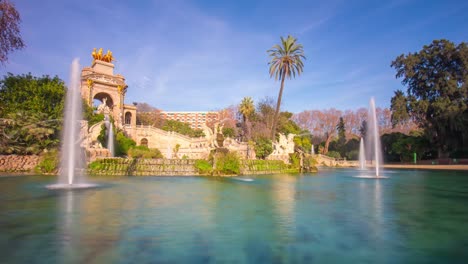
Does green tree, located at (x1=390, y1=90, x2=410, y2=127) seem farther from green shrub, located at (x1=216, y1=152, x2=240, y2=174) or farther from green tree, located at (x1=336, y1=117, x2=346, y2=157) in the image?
green shrub, located at (x1=216, y1=152, x2=240, y2=174)

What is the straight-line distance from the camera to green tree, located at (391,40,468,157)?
41.8 metres

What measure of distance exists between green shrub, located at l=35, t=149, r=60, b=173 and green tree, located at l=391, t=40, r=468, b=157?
44453mm

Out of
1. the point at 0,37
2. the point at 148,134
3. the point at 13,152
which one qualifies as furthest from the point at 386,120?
the point at 0,37

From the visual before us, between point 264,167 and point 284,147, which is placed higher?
point 284,147

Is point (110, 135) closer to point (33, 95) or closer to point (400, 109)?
point (33, 95)

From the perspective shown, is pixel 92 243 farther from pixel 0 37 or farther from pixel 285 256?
pixel 0 37

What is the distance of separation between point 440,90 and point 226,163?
36.8 m

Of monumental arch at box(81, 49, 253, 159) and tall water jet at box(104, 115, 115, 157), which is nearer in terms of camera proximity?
tall water jet at box(104, 115, 115, 157)

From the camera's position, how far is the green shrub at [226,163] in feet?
78.7

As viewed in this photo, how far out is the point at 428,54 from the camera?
151 feet

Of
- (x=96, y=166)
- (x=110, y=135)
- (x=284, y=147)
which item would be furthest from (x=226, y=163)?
(x=110, y=135)

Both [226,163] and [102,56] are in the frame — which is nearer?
[226,163]

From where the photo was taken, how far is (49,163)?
2391 centimetres

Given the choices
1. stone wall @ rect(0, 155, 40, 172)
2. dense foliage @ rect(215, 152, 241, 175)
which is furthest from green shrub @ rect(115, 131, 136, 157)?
dense foliage @ rect(215, 152, 241, 175)
